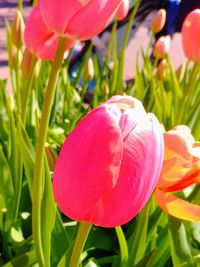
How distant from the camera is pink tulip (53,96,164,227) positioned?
31 cm

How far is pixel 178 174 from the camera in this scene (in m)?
0.38

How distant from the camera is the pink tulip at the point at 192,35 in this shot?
0.64 metres

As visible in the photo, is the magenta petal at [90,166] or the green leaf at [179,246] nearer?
the magenta petal at [90,166]

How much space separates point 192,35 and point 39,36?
0.74 feet

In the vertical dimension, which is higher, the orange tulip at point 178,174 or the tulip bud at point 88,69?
the orange tulip at point 178,174

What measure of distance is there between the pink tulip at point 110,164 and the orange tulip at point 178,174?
6 centimetres

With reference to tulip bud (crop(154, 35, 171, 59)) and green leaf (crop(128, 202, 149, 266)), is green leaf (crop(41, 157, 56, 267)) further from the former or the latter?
tulip bud (crop(154, 35, 171, 59))

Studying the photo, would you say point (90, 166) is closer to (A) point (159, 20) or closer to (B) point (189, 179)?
(B) point (189, 179)

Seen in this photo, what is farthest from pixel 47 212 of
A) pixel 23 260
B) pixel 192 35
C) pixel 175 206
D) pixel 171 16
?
pixel 171 16

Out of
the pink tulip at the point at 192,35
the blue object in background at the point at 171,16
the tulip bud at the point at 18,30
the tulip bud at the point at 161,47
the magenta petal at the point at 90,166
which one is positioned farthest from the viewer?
the blue object in background at the point at 171,16

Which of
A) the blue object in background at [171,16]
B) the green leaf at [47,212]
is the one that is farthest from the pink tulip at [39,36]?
the blue object in background at [171,16]

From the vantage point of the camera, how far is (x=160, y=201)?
40 cm

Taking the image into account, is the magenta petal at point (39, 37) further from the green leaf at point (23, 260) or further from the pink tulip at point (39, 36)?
the green leaf at point (23, 260)

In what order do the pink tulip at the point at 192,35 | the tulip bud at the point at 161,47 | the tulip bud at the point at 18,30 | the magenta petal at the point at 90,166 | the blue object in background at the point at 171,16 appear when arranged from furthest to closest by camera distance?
the blue object in background at the point at 171,16 → the tulip bud at the point at 161,47 → the tulip bud at the point at 18,30 → the pink tulip at the point at 192,35 → the magenta petal at the point at 90,166
